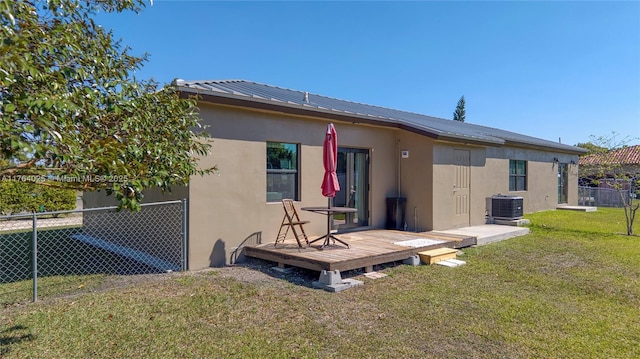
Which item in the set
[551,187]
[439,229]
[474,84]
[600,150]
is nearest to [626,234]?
[600,150]

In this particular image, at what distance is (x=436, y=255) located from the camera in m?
6.97

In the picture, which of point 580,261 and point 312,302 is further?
point 580,261

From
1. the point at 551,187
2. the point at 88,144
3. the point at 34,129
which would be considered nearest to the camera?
the point at 34,129

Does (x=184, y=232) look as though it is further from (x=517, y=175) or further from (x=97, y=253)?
(x=517, y=175)

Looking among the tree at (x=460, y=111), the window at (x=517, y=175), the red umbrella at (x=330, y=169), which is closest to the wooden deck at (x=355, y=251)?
the red umbrella at (x=330, y=169)

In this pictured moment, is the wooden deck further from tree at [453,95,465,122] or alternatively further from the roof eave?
tree at [453,95,465,122]

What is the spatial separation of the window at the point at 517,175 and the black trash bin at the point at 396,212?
24.1 feet

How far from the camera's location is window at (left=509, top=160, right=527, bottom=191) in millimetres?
14672

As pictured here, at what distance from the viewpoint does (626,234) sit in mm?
10477

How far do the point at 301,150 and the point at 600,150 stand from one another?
473 inches

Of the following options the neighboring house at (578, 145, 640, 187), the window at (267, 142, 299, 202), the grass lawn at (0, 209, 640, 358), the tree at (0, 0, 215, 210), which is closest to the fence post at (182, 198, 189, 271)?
the grass lawn at (0, 209, 640, 358)

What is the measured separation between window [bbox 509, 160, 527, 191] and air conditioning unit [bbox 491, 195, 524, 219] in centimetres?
325

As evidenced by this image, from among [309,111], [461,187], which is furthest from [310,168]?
[461,187]

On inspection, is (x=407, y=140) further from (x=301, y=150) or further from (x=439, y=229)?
(x=301, y=150)
